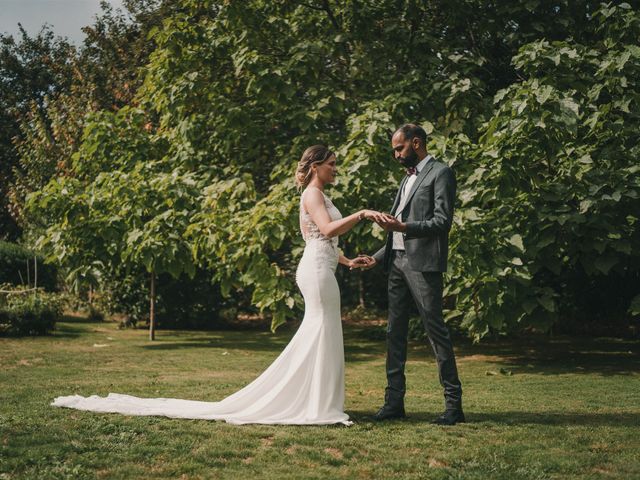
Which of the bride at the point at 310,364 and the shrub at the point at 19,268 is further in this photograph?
the shrub at the point at 19,268

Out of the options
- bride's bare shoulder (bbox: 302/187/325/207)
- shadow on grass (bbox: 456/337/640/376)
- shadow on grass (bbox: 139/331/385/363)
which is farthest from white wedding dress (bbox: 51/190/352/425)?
shadow on grass (bbox: 139/331/385/363)

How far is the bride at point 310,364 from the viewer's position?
580 cm

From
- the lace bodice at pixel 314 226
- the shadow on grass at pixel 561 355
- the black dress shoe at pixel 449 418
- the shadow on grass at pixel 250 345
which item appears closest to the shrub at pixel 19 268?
the shadow on grass at pixel 250 345

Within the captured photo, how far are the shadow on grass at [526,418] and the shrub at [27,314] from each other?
34.1 feet

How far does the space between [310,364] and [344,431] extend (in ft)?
2.26

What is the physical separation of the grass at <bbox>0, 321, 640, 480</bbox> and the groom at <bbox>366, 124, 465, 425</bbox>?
327mm

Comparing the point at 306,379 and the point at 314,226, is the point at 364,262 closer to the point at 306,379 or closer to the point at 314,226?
the point at 314,226

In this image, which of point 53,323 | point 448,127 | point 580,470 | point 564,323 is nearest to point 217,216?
point 448,127

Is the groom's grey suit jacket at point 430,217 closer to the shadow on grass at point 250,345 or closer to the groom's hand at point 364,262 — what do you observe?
the groom's hand at point 364,262

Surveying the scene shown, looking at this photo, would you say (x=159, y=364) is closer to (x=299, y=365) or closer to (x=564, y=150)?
(x=299, y=365)

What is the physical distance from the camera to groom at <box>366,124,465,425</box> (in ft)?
18.5

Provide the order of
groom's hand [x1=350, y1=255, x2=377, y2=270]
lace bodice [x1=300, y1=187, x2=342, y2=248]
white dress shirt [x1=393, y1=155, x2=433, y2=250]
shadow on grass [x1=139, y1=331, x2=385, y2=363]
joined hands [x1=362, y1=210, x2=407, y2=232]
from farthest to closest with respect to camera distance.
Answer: shadow on grass [x1=139, y1=331, x2=385, y2=363]
groom's hand [x1=350, y1=255, x2=377, y2=270]
lace bodice [x1=300, y1=187, x2=342, y2=248]
white dress shirt [x1=393, y1=155, x2=433, y2=250]
joined hands [x1=362, y1=210, x2=407, y2=232]

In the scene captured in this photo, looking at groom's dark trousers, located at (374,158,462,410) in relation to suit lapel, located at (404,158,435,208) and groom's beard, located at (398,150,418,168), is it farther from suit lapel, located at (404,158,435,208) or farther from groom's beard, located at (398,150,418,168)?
groom's beard, located at (398,150,418,168)

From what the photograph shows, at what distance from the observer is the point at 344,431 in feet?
17.8
